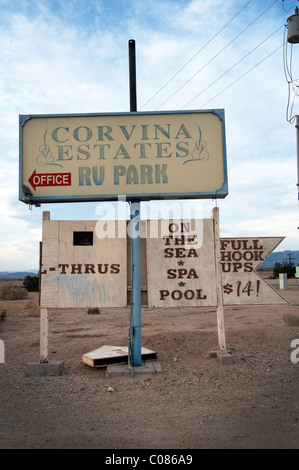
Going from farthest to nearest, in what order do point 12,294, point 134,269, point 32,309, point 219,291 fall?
point 12,294, point 32,309, point 219,291, point 134,269

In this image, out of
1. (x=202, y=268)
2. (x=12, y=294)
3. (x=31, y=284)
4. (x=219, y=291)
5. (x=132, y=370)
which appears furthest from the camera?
(x=31, y=284)

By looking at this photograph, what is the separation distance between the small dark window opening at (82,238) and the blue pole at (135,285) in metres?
0.85

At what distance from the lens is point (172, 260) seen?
25.7ft

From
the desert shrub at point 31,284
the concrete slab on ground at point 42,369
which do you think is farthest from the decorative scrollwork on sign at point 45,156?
the desert shrub at point 31,284

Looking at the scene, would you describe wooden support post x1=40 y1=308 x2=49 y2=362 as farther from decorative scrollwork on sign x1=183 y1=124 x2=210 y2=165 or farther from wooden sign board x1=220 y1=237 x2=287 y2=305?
decorative scrollwork on sign x1=183 y1=124 x2=210 y2=165

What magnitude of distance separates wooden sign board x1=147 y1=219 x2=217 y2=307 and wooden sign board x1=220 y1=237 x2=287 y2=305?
0.31 meters

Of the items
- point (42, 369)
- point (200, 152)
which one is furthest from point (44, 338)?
point (200, 152)

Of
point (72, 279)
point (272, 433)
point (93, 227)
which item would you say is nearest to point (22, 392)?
point (72, 279)

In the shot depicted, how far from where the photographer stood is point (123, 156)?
302 inches

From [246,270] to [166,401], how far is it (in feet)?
10.7

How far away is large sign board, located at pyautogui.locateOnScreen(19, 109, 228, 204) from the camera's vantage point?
24.8 ft

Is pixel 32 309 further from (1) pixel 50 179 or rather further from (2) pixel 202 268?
(2) pixel 202 268

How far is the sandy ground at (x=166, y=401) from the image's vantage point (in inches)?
170
